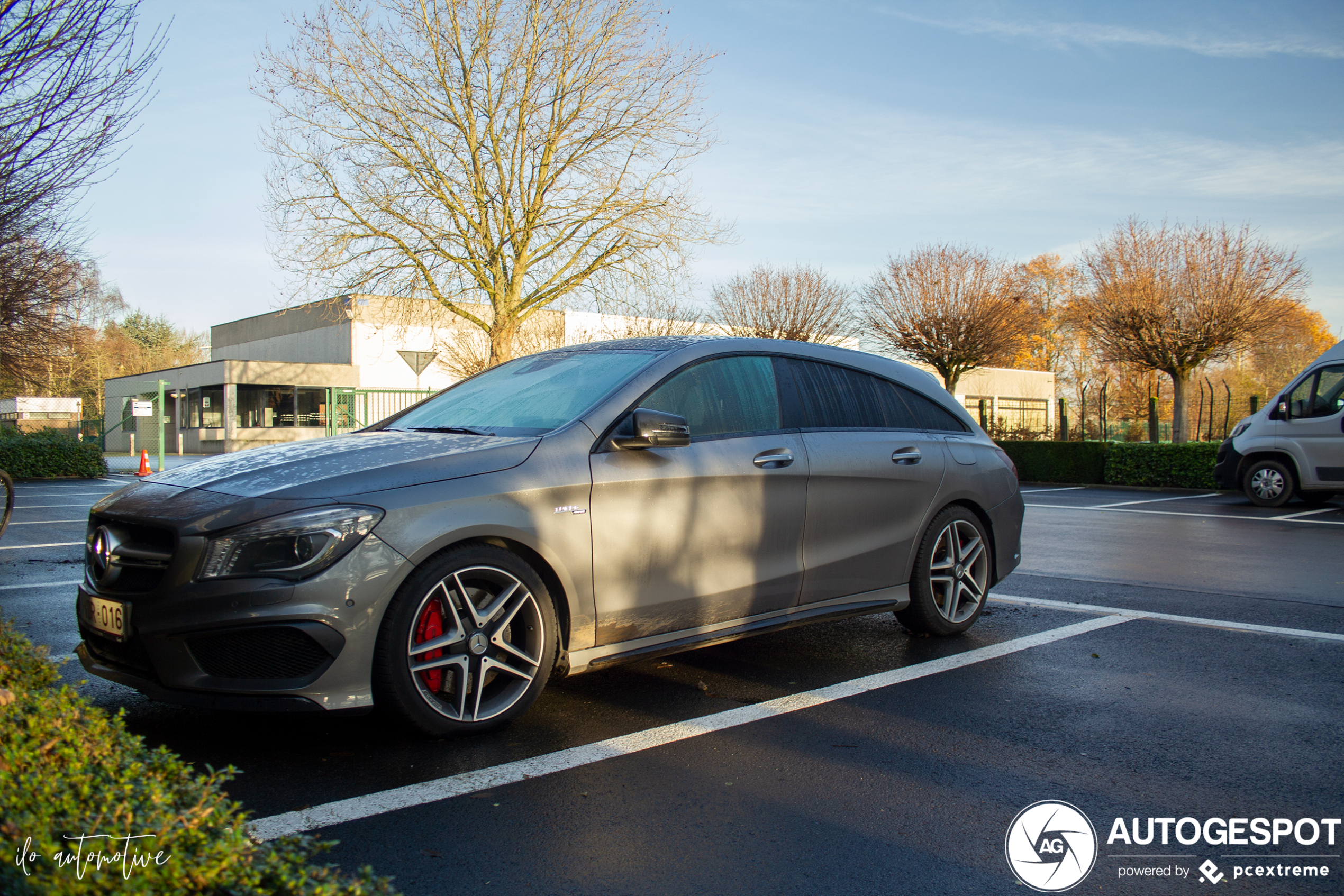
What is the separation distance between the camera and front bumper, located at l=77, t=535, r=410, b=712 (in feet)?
10.5

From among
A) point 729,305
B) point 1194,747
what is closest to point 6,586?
point 1194,747

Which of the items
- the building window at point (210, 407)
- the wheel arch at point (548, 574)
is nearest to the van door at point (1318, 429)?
the wheel arch at point (548, 574)

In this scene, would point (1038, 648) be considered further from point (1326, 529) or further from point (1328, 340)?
point (1328, 340)

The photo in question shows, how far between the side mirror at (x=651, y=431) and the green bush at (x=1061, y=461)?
18000 millimetres

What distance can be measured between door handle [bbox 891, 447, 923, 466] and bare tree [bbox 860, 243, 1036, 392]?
91.9ft

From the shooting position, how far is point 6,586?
23.5 ft

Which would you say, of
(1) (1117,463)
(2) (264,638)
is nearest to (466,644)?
(2) (264,638)

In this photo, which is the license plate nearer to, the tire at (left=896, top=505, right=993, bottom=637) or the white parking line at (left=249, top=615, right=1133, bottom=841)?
the white parking line at (left=249, top=615, right=1133, bottom=841)

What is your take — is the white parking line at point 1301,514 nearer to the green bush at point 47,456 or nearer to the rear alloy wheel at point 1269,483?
the rear alloy wheel at point 1269,483

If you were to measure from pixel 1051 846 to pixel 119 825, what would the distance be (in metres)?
Result: 2.42

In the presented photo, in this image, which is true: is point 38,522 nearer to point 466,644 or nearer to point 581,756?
point 466,644

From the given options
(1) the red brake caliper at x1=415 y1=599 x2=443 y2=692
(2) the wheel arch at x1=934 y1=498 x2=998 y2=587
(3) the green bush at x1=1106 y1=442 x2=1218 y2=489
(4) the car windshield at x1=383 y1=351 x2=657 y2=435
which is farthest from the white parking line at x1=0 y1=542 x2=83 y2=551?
(3) the green bush at x1=1106 y1=442 x2=1218 y2=489

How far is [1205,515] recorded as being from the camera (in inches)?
546

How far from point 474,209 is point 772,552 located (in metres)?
18.1
